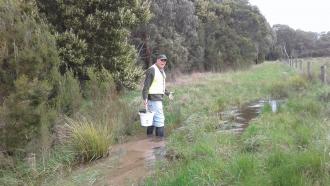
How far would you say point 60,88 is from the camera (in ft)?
27.6

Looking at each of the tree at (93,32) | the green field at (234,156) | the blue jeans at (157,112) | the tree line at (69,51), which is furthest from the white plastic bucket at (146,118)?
the tree at (93,32)

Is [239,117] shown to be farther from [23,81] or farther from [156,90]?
[23,81]

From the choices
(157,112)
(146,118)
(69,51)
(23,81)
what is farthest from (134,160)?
(69,51)

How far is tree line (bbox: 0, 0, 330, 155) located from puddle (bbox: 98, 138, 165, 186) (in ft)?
4.61

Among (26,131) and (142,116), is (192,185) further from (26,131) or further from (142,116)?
(142,116)

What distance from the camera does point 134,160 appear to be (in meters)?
8.05

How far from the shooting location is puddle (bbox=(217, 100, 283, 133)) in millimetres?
10633

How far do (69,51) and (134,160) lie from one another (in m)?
5.88

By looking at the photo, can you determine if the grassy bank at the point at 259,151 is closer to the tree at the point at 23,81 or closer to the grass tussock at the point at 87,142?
the grass tussock at the point at 87,142

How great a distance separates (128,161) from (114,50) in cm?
671

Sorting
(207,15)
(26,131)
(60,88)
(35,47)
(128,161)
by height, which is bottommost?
(128,161)

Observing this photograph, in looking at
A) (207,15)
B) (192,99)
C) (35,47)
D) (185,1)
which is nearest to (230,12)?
(207,15)

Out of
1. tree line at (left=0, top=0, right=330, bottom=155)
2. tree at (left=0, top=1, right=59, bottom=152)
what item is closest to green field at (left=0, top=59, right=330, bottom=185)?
tree at (left=0, top=1, right=59, bottom=152)

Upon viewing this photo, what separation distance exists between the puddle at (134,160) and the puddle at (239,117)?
196 centimetres
